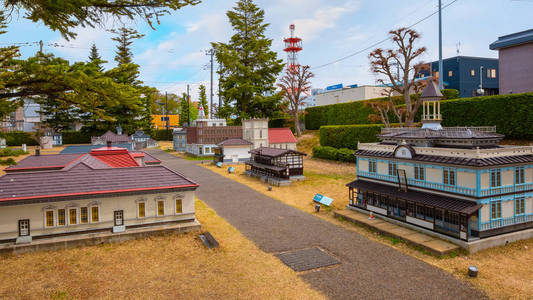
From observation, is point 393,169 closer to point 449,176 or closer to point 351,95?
point 449,176

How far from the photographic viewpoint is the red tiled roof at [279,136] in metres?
56.7

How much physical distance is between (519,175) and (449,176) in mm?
3853

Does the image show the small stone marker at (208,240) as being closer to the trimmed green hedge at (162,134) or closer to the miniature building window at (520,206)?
the miniature building window at (520,206)

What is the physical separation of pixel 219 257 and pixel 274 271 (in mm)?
3222

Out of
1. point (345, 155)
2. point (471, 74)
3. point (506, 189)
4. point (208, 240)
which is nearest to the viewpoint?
point (506, 189)

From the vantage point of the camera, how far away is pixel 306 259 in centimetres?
1627

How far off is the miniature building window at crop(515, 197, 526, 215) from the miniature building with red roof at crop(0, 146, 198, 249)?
18655 mm

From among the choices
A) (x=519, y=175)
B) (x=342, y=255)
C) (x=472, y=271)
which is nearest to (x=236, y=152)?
(x=342, y=255)

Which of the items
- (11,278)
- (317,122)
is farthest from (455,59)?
(11,278)

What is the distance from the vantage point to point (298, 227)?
21.4 m

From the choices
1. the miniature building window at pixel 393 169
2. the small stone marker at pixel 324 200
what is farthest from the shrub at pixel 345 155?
the miniature building window at pixel 393 169

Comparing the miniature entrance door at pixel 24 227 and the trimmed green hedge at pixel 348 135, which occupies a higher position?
the trimmed green hedge at pixel 348 135

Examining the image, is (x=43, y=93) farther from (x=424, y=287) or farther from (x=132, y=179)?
(x=424, y=287)

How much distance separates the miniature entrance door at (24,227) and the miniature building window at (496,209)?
81.2 feet
